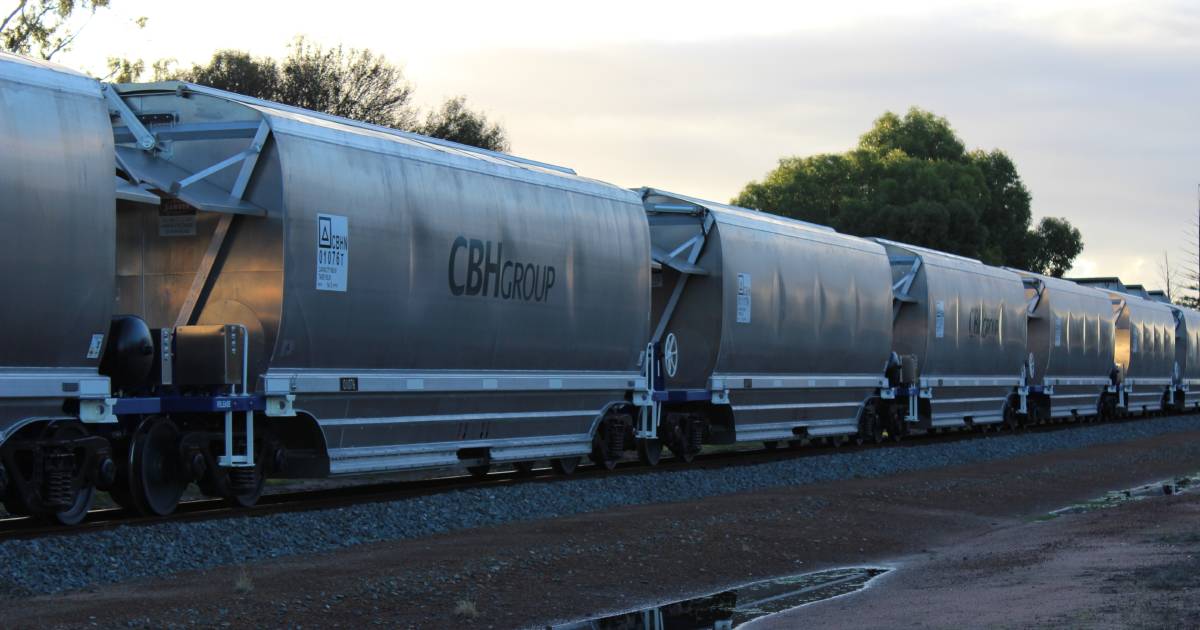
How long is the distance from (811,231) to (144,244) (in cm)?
1501

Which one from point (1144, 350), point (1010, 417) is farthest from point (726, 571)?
point (1144, 350)

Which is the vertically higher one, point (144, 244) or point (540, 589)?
point (144, 244)

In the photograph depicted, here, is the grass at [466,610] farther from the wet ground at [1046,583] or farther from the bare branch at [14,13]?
the bare branch at [14,13]

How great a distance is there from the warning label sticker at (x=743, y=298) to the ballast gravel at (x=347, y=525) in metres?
2.53

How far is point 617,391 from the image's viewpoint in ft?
70.6

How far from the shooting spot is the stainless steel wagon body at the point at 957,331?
31969mm

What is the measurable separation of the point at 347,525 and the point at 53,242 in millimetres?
3765

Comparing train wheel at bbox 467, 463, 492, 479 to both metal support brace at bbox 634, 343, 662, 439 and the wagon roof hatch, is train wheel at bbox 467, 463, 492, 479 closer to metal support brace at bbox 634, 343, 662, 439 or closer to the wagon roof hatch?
metal support brace at bbox 634, 343, 662, 439

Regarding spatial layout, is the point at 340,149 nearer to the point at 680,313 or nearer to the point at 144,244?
the point at 144,244

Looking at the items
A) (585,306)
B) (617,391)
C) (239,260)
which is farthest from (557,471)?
(239,260)

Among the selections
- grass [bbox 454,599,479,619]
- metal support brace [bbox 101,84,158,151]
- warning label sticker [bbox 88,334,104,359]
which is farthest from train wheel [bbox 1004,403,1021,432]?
grass [bbox 454,599,479,619]

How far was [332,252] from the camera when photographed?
15383mm

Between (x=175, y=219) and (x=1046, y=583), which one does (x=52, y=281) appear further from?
(x=1046, y=583)

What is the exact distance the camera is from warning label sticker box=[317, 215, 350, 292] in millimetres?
15234
